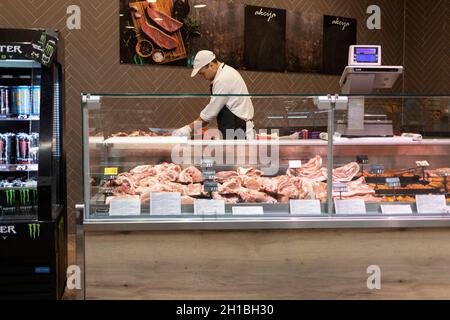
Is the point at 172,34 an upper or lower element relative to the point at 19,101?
upper

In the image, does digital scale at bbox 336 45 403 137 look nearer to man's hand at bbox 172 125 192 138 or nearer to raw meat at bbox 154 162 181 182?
man's hand at bbox 172 125 192 138

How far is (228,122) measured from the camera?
10.2 ft

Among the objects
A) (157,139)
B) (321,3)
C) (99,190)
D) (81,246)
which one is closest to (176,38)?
(321,3)

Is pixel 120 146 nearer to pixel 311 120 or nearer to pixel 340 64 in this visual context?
pixel 311 120

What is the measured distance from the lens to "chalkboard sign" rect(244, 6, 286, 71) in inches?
247

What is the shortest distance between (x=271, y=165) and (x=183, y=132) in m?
0.61

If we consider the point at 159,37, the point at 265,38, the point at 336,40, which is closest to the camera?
the point at 159,37

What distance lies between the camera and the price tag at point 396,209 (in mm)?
2740

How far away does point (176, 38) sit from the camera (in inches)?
229

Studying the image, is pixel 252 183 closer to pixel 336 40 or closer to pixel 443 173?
pixel 443 173

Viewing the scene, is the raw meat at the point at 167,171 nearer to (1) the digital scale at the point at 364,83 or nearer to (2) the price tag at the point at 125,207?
(2) the price tag at the point at 125,207

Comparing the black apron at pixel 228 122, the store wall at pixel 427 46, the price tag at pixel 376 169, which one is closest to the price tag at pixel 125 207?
the black apron at pixel 228 122

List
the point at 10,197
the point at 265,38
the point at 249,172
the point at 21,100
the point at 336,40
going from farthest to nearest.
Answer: the point at 336,40 → the point at 265,38 → the point at 21,100 → the point at 10,197 → the point at 249,172

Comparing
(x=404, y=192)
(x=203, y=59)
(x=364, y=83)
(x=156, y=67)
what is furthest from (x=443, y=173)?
(x=156, y=67)
